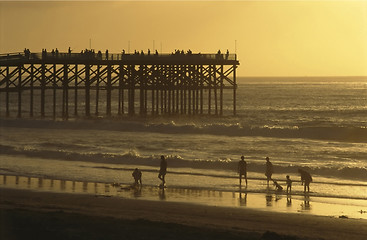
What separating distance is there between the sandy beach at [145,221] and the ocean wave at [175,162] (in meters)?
8.72

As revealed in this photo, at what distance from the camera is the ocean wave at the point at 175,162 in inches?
1236

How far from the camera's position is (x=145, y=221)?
18.4 meters

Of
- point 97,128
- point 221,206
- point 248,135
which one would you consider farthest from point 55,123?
point 221,206

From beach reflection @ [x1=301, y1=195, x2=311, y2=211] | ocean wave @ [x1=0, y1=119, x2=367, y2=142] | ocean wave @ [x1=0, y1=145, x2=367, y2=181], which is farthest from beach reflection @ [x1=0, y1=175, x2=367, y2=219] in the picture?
ocean wave @ [x1=0, y1=119, x2=367, y2=142]

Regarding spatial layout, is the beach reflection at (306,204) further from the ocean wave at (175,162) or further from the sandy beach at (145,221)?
the ocean wave at (175,162)

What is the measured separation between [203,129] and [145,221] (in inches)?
1367

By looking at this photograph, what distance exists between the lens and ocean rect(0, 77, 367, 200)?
29.0m

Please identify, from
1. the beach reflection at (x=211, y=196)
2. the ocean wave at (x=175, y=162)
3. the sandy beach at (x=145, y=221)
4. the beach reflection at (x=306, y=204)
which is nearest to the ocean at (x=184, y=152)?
the ocean wave at (x=175, y=162)

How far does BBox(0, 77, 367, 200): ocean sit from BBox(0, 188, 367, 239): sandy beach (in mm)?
4467

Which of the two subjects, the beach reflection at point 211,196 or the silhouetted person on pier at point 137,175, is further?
the silhouetted person on pier at point 137,175

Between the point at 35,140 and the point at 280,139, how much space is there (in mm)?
13973

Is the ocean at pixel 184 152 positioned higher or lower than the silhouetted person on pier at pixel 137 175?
lower

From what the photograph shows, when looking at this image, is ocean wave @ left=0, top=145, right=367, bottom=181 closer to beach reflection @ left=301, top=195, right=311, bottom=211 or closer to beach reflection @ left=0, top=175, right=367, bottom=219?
beach reflection @ left=0, top=175, right=367, bottom=219

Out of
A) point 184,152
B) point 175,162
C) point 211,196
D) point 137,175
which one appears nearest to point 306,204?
point 211,196
